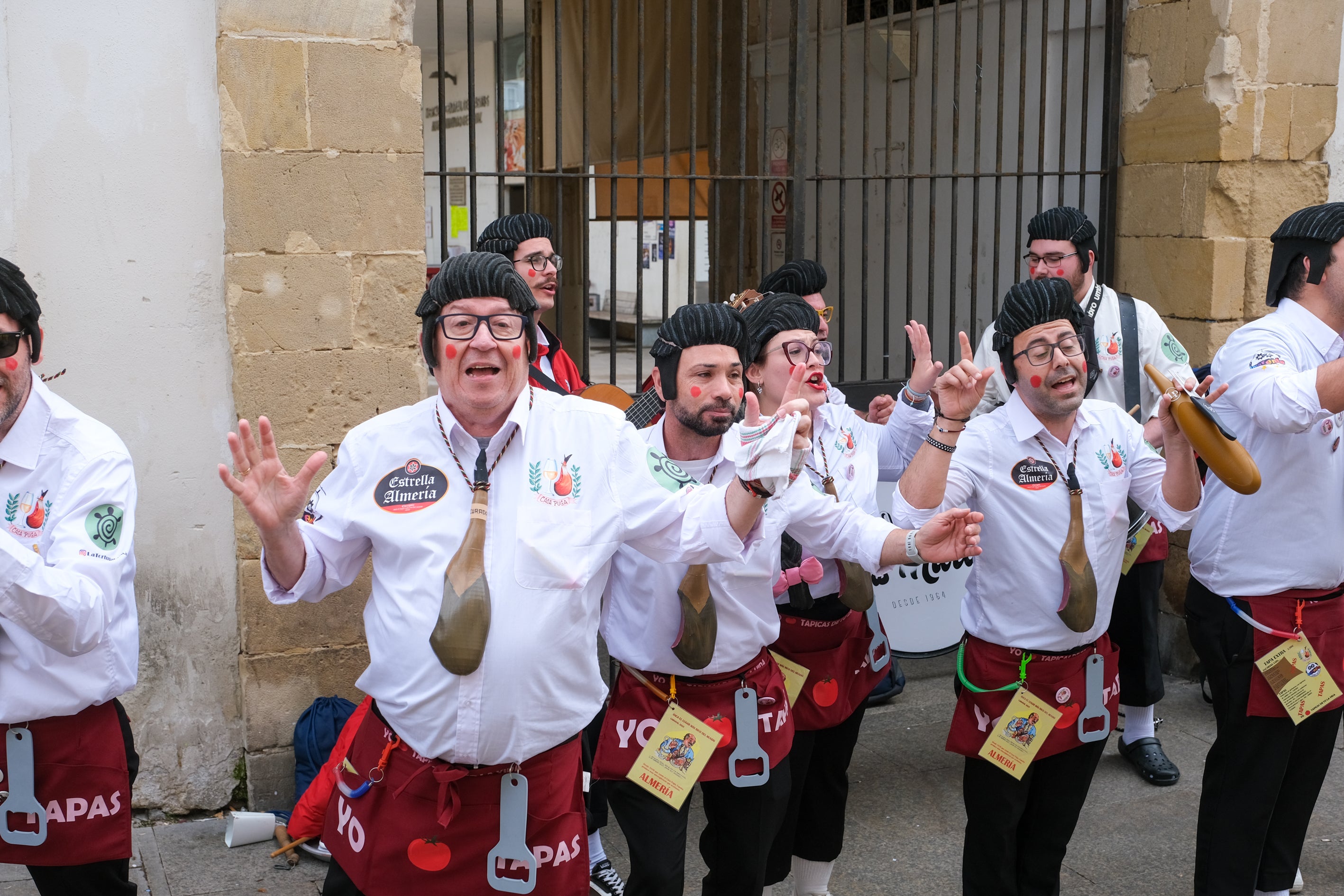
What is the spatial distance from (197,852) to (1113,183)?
5097 mm

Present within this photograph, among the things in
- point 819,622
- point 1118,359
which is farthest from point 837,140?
point 819,622

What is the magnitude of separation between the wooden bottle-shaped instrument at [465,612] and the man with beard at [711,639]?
0.63m

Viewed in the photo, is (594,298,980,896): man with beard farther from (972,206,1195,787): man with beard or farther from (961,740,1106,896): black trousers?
(972,206,1195,787): man with beard

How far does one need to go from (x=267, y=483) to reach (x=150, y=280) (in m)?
1.98

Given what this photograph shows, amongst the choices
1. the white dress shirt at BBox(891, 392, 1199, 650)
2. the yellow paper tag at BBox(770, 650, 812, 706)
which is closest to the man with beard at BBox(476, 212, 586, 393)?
the yellow paper tag at BBox(770, 650, 812, 706)

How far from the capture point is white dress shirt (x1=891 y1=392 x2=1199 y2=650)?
135 inches

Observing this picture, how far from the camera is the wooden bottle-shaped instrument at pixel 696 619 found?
3082 millimetres

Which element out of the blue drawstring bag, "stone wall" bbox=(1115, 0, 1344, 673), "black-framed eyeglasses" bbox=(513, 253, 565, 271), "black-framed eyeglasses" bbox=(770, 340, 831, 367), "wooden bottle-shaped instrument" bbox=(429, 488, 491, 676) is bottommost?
the blue drawstring bag

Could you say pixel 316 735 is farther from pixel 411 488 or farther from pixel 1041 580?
pixel 1041 580

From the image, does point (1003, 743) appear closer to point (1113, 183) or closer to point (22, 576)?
point (22, 576)

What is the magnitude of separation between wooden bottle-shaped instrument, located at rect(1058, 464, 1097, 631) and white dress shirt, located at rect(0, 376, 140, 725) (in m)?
2.34

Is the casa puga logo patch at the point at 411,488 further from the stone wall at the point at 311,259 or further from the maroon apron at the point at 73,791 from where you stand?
→ the stone wall at the point at 311,259

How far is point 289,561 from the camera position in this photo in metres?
2.65

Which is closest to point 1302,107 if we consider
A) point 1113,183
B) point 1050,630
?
point 1113,183
